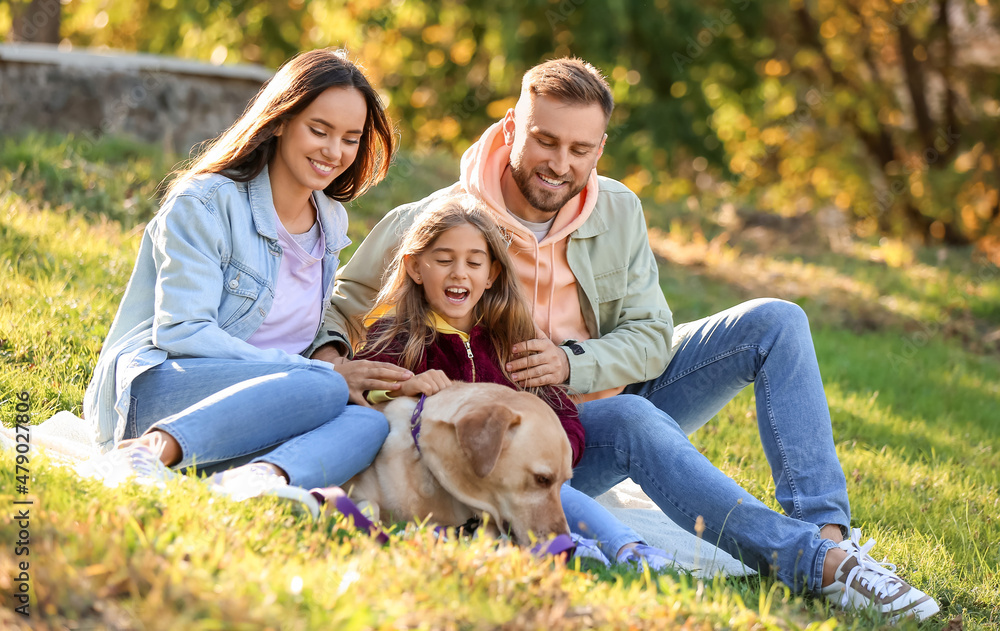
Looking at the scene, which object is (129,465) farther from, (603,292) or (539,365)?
(603,292)

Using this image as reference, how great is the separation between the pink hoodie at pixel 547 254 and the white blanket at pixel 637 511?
33.2 inches

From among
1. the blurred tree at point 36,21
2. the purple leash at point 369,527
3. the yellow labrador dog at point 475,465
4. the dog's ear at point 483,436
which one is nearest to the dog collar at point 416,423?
the yellow labrador dog at point 475,465

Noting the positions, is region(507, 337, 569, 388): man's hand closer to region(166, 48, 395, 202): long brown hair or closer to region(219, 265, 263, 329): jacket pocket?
region(219, 265, 263, 329): jacket pocket

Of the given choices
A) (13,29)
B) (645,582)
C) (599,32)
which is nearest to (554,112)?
(645,582)

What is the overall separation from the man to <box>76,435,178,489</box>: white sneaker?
970 millimetres

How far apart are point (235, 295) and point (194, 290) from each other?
0.81ft

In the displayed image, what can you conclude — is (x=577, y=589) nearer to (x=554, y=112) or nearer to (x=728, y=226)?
(x=554, y=112)

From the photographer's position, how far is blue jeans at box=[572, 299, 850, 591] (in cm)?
307

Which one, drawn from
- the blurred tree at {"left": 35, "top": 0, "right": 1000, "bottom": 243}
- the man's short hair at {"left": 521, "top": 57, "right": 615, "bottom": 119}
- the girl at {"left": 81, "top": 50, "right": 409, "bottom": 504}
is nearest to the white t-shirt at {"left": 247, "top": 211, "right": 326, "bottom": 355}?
the girl at {"left": 81, "top": 50, "right": 409, "bottom": 504}

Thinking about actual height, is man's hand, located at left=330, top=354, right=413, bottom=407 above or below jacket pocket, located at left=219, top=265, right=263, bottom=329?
below

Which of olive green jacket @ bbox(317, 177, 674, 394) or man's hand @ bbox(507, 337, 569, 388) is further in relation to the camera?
olive green jacket @ bbox(317, 177, 674, 394)

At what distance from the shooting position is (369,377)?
332 centimetres

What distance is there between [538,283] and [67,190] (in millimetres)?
4701

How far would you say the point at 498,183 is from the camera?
13.2 feet
